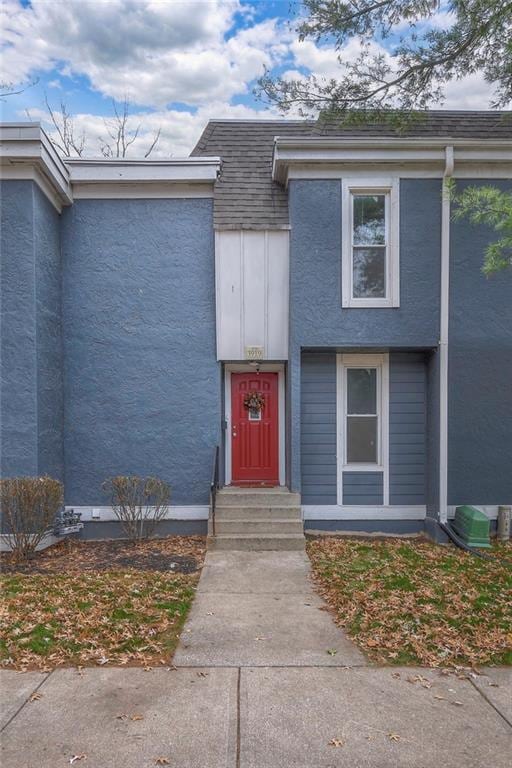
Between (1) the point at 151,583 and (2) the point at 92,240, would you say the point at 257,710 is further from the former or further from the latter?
(2) the point at 92,240

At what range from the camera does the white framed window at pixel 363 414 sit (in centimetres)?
815

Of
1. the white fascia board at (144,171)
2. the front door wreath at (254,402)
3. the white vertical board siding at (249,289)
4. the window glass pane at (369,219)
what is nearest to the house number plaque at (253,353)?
the white vertical board siding at (249,289)

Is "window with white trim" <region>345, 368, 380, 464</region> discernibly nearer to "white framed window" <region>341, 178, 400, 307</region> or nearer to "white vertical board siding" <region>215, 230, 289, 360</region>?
"white framed window" <region>341, 178, 400, 307</region>

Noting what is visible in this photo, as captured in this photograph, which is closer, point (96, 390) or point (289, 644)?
point (289, 644)

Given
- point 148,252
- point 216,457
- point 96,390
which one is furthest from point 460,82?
point 96,390

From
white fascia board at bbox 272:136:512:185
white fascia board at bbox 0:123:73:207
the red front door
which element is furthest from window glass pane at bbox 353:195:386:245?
white fascia board at bbox 0:123:73:207

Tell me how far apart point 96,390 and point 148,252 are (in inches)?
93.8

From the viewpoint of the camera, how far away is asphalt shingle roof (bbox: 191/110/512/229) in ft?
26.6

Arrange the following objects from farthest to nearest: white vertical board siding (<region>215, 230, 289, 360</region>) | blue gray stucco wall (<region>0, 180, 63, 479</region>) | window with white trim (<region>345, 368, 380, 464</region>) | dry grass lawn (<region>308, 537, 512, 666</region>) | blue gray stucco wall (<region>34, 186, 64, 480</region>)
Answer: window with white trim (<region>345, 368, 380, 464</region>) → white vertical board siding (<region>215, 230, 289, 360</region>) → blue gray stucco wall (<region>34, 186, 64, 480</region>) → blue gray stucco wall (<region>0, 180, 63, 479</region>) → dry grass lawn (<region>308, 537, 512, 666</region>)

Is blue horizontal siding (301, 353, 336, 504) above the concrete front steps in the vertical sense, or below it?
above

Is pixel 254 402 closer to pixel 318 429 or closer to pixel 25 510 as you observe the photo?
pixel 318 429

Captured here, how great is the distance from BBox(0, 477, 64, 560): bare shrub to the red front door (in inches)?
120

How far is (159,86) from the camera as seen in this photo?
14133 millimetres

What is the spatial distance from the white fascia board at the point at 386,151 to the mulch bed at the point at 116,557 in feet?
19.5
